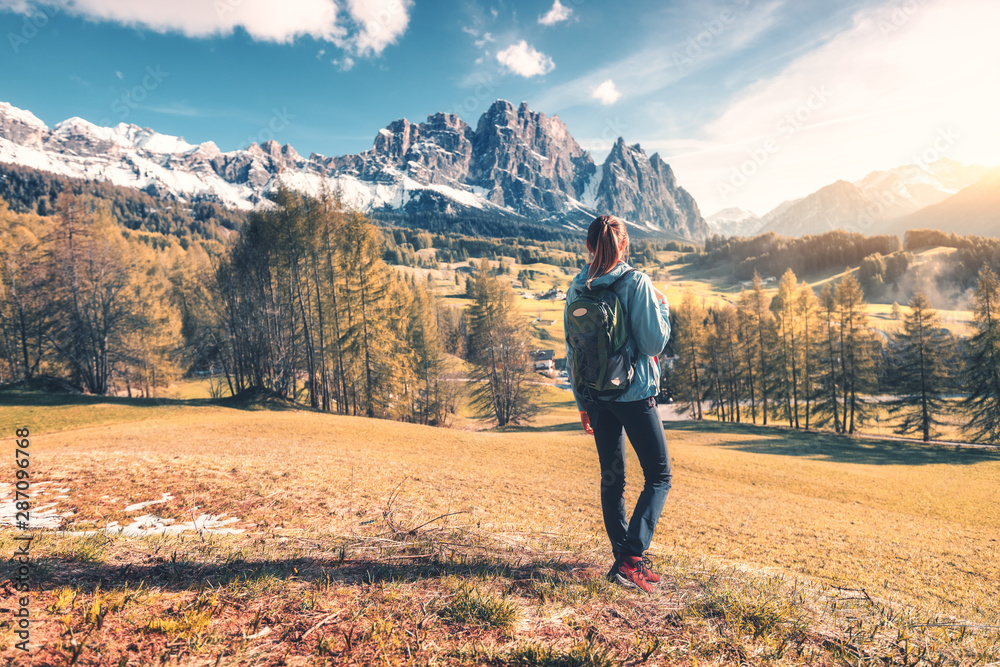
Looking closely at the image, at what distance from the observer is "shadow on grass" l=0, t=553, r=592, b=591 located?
10.1ft

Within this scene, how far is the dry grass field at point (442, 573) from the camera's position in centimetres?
257

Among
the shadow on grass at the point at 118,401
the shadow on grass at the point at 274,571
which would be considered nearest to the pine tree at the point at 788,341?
the shadow on grass at the point at 118,401

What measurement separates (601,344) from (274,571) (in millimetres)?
3281

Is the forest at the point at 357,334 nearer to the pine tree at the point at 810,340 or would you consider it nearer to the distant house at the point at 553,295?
the pine tree at the point at 810,340

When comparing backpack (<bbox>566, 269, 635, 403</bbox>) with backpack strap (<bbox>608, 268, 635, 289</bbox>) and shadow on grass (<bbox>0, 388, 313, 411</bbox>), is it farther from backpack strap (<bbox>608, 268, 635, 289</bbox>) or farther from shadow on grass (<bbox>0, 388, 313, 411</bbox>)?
shadow on grass (<bbox>0, 388, 313, 411</bbox>)

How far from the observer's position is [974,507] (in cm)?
1445

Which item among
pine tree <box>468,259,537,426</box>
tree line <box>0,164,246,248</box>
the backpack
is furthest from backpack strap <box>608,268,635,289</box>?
tree line <box>0,164,246,248</box>

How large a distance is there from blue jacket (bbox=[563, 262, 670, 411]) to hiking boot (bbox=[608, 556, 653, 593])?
4.82 feet

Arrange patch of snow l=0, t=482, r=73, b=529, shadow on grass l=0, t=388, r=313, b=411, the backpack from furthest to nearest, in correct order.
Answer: shadow on grass l=0, t=388, r=313, b=411, patch of snow l=0, t=482, r=73, b=529, the backpack

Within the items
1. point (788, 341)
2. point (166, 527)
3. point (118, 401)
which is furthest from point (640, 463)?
point (788, 341)

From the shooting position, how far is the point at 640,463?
360cm

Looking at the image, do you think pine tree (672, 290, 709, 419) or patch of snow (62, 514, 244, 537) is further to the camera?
pine tree (672, 290, 709, 419)

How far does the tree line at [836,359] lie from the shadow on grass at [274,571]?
39763 mm

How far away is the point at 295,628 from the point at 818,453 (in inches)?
1251
